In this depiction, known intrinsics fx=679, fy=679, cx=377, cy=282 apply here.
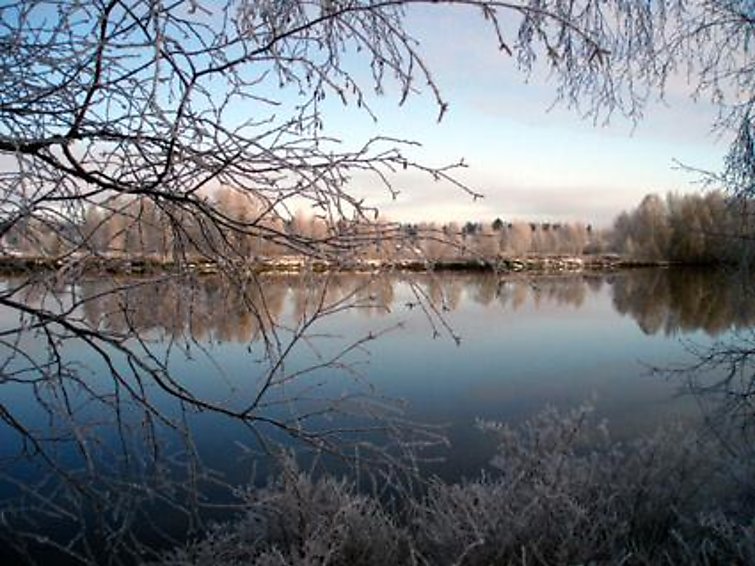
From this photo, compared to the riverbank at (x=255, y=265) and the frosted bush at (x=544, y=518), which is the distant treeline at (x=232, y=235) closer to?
the riverbank at (x=255, y=265)

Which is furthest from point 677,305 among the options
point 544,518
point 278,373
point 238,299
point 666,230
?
point 666,230

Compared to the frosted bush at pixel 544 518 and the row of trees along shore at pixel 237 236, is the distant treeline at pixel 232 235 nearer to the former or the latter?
the row of trees along shore at pixel 237 236

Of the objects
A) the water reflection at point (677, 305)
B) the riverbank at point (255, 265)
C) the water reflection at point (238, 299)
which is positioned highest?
the riverbank at point (255, 265)

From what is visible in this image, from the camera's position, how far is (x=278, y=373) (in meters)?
2.15

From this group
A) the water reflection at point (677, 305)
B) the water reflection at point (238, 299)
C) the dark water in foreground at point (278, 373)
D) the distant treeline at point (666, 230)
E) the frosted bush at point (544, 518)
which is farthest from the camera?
the distant treeline at point (666, 230)

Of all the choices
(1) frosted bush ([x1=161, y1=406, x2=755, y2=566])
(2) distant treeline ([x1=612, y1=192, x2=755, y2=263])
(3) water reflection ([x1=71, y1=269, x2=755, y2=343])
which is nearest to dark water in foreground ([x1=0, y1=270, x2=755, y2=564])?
(3) water reflection ([x1=71, y1=269, x2=755, y2=343])

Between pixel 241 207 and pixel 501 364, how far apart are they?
12.1 m

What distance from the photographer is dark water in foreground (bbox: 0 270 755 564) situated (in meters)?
1.73

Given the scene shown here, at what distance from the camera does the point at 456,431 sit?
859 centimetres

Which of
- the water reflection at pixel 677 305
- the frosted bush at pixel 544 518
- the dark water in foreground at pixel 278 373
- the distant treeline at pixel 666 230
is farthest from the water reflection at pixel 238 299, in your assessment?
the distant treeline at pixel 666 230

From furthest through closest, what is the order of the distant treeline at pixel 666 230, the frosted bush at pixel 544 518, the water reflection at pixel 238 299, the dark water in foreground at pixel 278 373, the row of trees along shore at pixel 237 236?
1. the distant treeline at pixel 666 230
2. the frosted bush at pixel 544 518
3. the dark water in foreground at pixel 278 373
4. the water reflection at pixel 238 299
5. the row of trees along shore at pixel 237 236

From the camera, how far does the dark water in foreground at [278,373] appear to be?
5.68 ft

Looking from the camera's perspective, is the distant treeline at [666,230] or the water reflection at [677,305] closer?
the water reflection at [677,305]

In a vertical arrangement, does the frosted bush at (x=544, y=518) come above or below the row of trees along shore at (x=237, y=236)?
below
